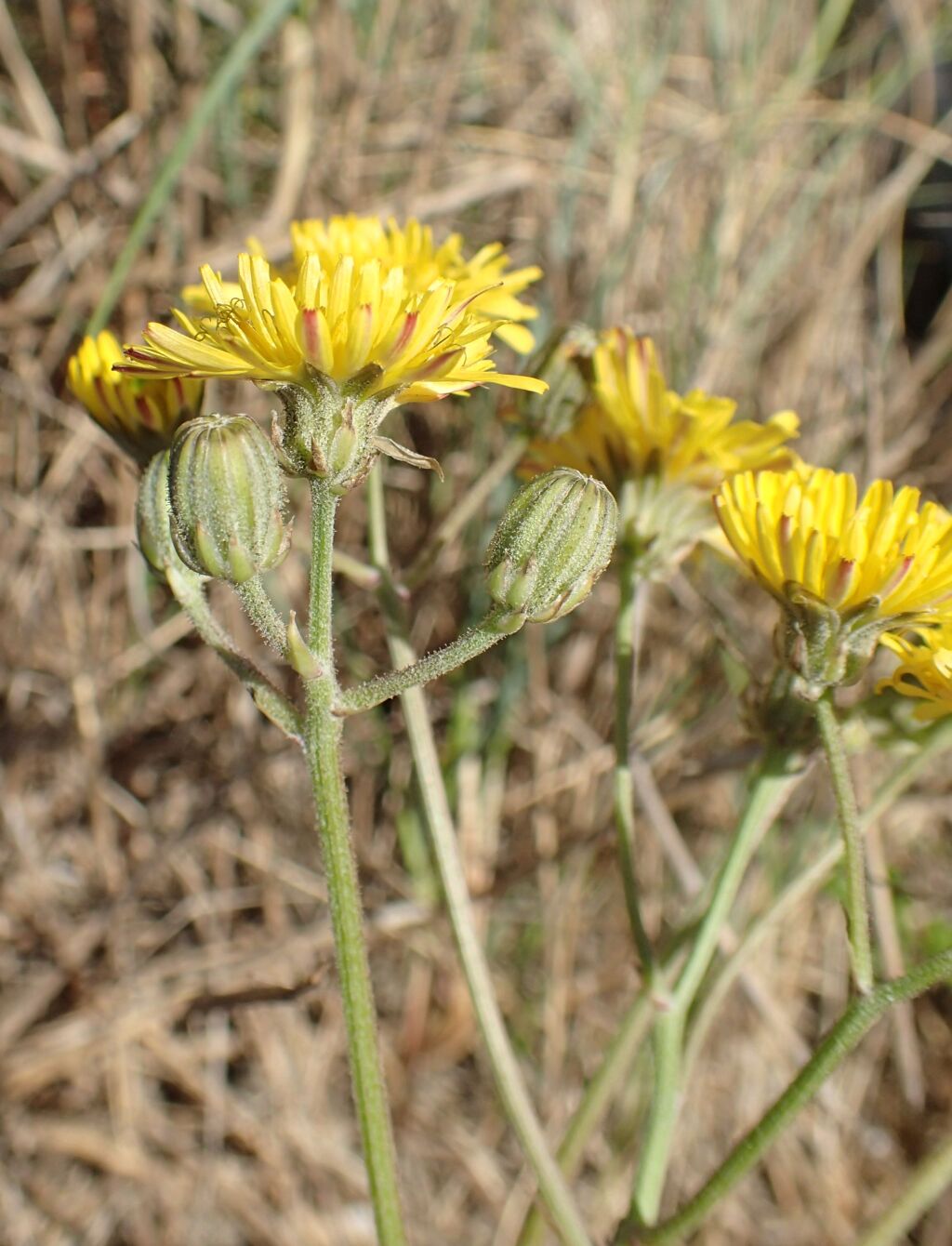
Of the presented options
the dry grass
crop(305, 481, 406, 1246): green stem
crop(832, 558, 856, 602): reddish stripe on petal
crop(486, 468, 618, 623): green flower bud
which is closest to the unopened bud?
crop(305, 481, 406, 1246): green stem

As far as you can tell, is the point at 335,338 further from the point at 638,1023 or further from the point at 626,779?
the point at 638,1023

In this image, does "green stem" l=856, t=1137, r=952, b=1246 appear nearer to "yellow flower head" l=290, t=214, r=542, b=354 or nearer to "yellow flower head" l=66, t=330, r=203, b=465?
"yellow flower head" l=290, t=214, r=542, b=354

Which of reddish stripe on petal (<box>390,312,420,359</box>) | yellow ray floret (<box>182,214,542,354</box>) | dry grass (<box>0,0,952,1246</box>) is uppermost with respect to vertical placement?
reddish stripe on petal (<box>390,312,420,359</box>)

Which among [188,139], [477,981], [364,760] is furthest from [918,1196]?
[188,139]

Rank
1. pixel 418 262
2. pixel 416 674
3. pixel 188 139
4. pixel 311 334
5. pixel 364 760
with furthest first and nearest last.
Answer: pixel 364 760 < pixel 188 139 < pixel 418 262 < pixel 416 674 < pixel 311 334

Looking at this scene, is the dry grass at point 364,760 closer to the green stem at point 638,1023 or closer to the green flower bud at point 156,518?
the green stem at point 638,1023

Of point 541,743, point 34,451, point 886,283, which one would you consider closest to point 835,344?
point 886,283

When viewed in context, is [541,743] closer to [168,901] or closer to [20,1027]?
[168,901]
